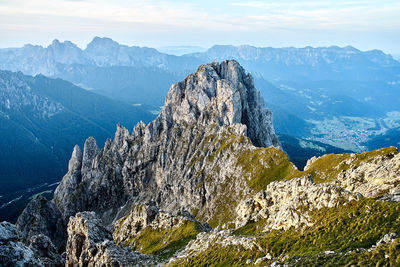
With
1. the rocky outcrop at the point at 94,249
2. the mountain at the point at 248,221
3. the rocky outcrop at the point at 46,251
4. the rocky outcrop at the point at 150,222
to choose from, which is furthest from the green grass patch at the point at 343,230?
the rocky outcrop at the point at 46,251

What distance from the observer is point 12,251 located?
124 ft

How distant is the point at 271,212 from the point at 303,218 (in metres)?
25.1

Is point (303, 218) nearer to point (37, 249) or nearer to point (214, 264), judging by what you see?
point (214, 264)

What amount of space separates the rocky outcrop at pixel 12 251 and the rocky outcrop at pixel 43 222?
488ft

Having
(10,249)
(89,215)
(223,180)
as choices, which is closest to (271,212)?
(89,215)

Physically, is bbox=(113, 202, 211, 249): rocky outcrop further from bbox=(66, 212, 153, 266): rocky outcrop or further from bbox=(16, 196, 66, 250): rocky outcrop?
bbox=(16, 196, 66, 250): rocky outcrop

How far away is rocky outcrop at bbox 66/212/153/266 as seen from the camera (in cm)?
5982

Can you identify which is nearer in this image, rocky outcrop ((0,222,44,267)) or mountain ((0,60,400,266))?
rocky outcrop ((0,222,44,267))

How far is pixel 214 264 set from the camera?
156ft

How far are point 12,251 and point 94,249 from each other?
29784mm

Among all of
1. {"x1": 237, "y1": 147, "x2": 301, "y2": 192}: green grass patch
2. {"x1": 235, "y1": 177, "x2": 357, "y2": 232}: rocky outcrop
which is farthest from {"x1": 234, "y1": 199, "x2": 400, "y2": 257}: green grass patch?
{"x1": 237, "y1": 147, "x2": 301, "y2": 192}: green grass patch

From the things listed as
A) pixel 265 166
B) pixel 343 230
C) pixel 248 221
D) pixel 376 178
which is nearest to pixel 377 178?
pixel 376 178

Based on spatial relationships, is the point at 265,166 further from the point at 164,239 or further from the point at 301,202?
the point at 301,202

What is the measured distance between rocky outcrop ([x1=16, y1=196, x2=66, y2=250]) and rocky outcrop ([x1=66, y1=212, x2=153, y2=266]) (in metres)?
114
